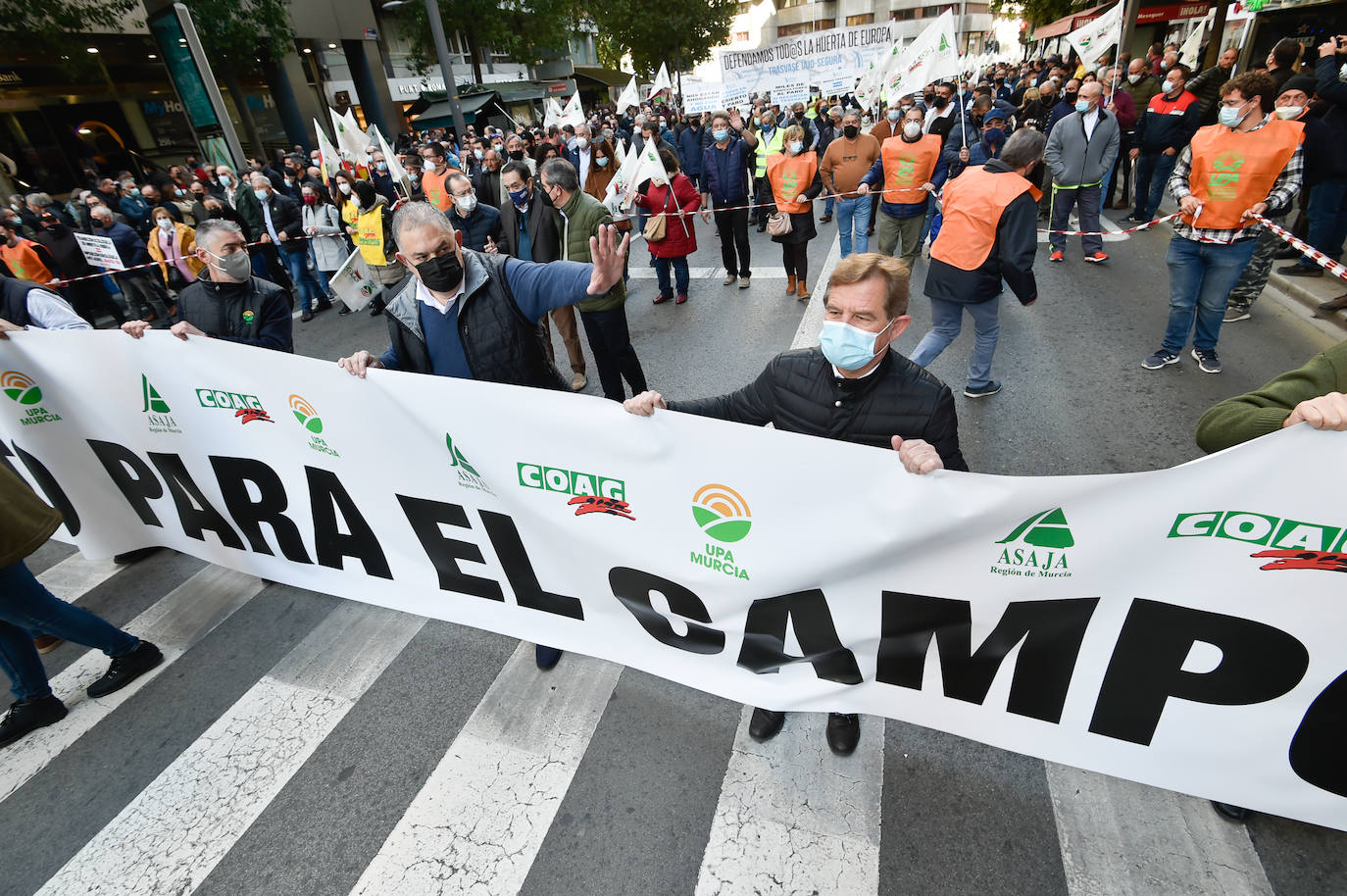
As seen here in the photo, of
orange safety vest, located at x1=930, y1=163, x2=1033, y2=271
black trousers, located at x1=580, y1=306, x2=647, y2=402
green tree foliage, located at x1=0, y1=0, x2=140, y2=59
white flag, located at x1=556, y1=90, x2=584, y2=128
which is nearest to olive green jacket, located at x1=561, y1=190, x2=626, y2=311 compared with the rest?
black trousers, located at x1=580, y1=306, x2=647, y2=402

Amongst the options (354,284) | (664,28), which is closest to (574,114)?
(354,284)

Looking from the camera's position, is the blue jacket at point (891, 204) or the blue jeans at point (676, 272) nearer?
the blue jacket at point (891, 204)

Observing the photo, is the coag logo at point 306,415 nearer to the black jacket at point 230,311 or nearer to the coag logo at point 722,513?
the black jacket at point 230,311

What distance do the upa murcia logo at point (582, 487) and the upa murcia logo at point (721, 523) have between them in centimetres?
29

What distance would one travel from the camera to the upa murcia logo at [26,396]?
12.0ft

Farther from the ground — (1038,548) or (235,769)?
(1038,548)

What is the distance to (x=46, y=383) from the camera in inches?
143

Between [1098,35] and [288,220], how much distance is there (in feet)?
44.6

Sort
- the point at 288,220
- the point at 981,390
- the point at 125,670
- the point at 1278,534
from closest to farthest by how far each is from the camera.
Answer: the point at 1278,534 → the point at 125,670 → the point at 981,390 → the point at 288,220

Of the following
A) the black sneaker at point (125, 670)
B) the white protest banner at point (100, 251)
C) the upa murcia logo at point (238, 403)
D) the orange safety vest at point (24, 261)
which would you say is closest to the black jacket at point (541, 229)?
the upa murcia logo at point (238, 403)

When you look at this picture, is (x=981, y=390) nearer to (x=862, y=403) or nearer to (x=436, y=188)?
(x=862, y=403)

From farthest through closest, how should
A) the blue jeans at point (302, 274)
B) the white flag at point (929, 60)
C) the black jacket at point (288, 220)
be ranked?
the blue jeans at point (302, 274) < the black jacket at point (288, 220) < the white flag at point (929, 60)

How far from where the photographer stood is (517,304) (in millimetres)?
3145

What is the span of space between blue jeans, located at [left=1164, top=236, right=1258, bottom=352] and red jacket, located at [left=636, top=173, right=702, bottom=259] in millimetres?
4734
